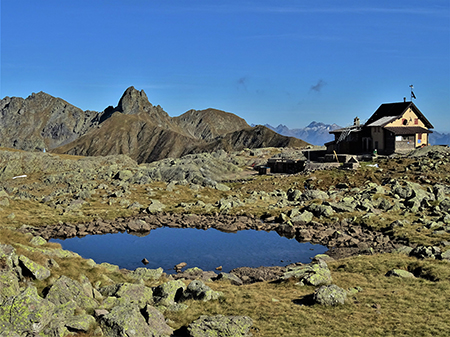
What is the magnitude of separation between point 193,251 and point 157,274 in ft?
37.7

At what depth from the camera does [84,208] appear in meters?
52.0

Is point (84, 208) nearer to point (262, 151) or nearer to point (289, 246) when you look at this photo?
point (289, 246)

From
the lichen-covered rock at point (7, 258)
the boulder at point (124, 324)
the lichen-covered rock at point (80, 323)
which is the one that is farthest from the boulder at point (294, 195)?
the lichen-covered rock at point (80, 323)

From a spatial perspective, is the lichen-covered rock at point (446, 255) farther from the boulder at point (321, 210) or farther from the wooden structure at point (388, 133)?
the wooden structure at point (388, 133)

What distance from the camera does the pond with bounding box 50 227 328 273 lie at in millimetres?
34875

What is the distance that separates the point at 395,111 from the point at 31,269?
234ft

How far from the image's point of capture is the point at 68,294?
59.2 ft

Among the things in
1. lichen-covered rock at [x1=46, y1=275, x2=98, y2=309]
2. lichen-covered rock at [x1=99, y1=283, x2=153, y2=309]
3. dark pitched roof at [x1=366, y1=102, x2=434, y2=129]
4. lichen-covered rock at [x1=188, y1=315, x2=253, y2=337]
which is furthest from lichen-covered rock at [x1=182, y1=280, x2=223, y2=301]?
dark pitched roof at [x1=366, y1=102, x2=434, y2=129]

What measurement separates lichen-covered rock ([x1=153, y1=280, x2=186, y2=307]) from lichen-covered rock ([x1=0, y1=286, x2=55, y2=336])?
6.07 m

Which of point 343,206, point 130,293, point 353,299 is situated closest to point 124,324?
point 130,293

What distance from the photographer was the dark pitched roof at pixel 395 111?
75250mm

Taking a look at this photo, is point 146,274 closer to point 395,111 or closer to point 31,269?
point 31,269

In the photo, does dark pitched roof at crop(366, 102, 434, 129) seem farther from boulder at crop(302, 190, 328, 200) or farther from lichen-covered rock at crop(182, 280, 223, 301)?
lichen-covered rock at crop(182, 280, 223, 301)

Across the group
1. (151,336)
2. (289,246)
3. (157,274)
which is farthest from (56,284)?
(289,246)
